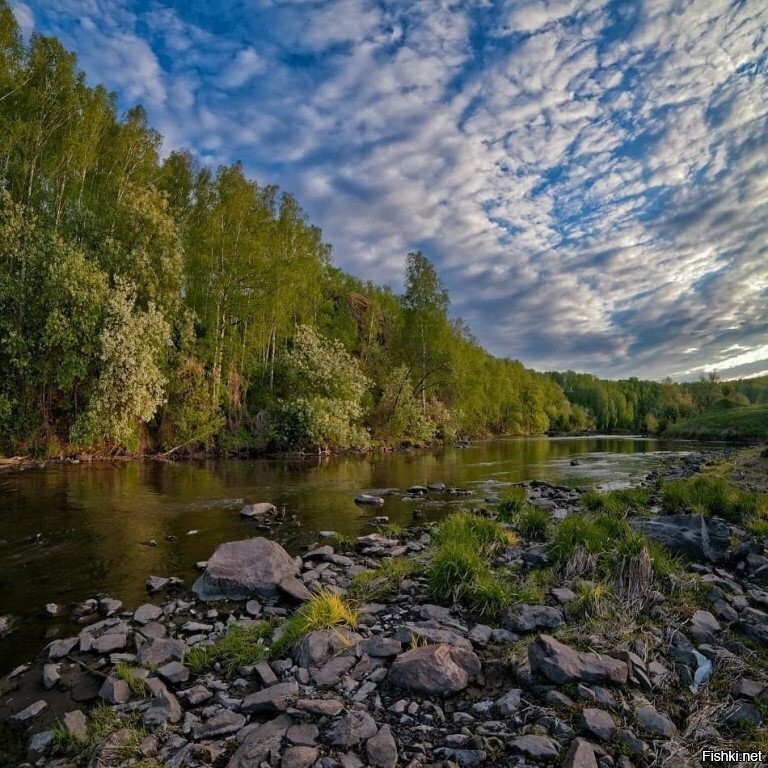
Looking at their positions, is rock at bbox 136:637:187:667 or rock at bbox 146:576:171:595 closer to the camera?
rock at bbox 136:637:187:667

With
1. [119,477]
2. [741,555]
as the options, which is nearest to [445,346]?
[119,477]

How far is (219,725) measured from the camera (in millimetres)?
4578

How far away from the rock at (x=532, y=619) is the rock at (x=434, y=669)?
4.31 feet

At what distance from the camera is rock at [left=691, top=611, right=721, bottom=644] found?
5.81 m

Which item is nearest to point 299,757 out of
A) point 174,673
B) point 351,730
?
point 351,730

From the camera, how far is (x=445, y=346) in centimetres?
5759

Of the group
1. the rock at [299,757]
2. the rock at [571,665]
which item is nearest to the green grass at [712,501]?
the rock at [571,665]

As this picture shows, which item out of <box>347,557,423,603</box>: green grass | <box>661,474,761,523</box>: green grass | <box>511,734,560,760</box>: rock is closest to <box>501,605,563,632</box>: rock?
<box>347,557,423,603</box>: green grass

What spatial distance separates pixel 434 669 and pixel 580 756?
1.72m

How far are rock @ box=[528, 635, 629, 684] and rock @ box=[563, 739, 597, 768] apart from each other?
106 centimetres

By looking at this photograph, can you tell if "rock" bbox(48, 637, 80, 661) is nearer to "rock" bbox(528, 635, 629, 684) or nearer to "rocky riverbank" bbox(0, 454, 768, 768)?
"rocky riverbank" bbox(0, 454, 768, 768)

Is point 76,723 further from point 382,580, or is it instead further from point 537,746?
point 382,580

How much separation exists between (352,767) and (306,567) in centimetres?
623

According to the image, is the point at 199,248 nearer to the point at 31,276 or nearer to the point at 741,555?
the point at 31,276
